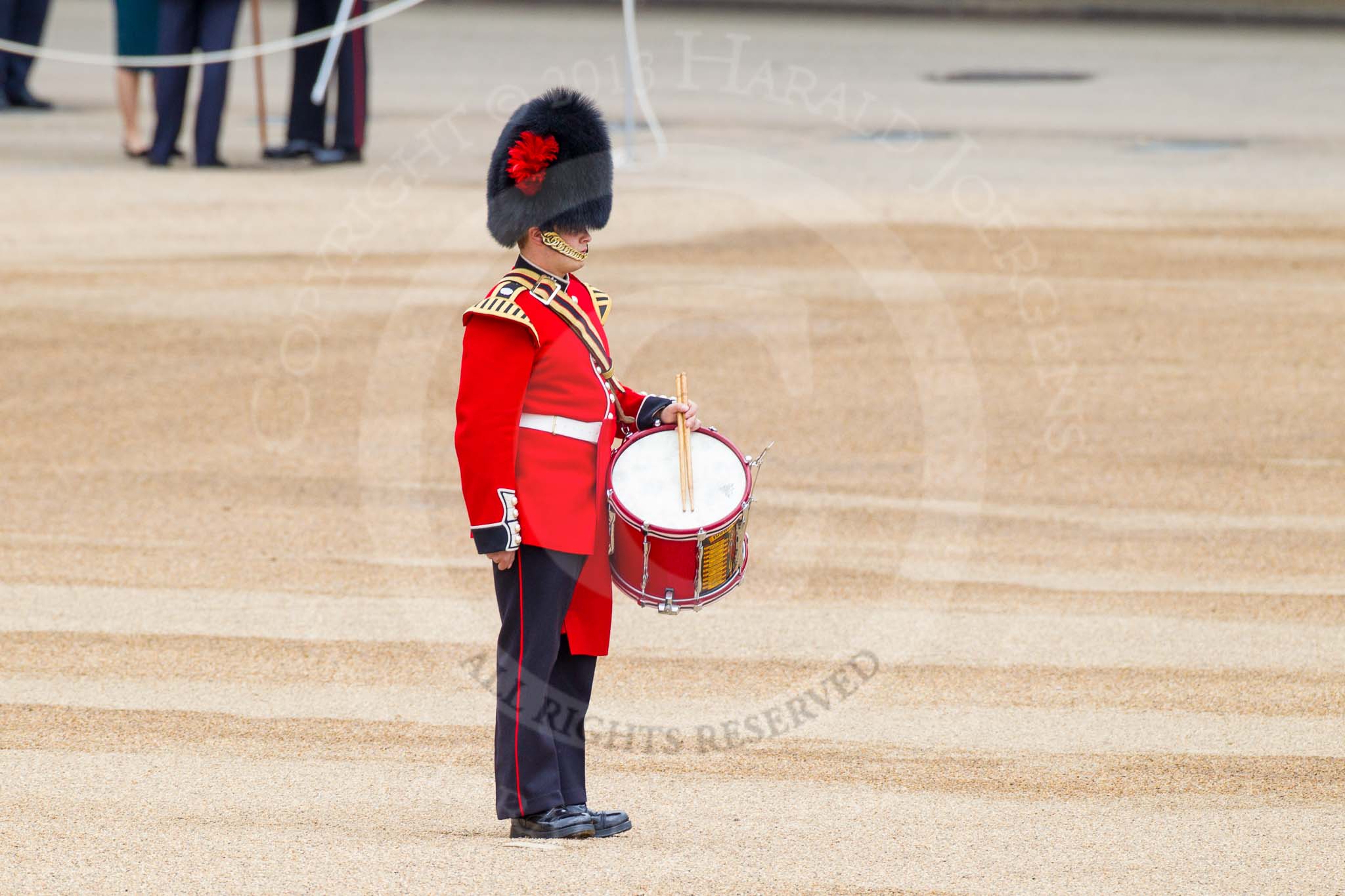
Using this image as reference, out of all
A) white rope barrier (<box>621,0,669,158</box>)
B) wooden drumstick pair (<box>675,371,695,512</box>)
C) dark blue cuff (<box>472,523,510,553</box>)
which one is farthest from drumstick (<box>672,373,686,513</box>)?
white rope barrier (<box>621,0,669,158</box>)

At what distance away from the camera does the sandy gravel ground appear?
3.74m

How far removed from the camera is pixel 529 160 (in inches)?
137

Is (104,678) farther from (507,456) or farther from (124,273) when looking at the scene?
(124,273)

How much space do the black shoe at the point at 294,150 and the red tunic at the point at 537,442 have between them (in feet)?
26.7

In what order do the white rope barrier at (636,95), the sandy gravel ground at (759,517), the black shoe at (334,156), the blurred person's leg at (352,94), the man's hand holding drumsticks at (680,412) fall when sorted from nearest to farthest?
the man's hand holding drumsticks at (680,412) → the sandy gravel ground at (759,517) → the white rope barrier at (636,95) → the blurred person's leg at (352,94) → the black shoe at (334,156)

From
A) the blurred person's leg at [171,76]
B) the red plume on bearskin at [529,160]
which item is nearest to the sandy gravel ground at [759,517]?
the blurred person's leg at [171,76]

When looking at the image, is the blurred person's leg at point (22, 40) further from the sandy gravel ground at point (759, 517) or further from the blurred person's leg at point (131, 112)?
the blurred person's leg at point (131, 112)

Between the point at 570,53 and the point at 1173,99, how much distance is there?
545 cm

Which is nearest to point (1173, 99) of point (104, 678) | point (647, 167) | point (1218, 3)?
point (647, 167)

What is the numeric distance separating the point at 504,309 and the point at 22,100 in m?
10.9

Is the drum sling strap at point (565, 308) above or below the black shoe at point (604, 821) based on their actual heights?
above

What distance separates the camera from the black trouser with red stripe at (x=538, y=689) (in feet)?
11.5

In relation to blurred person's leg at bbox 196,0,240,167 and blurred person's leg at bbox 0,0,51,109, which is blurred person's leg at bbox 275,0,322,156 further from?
blurred person's leg at bbox 0,0,51,109

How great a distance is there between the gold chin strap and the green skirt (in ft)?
27.6
